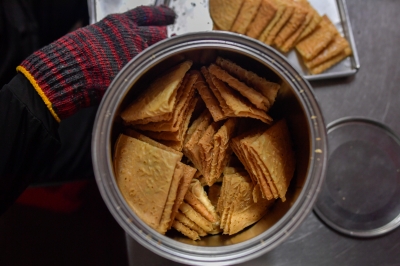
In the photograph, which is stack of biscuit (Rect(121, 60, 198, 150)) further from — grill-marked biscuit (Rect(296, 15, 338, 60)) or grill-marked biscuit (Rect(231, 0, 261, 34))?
grill-marked biscuit (Rect(296, 15, 338, 60))

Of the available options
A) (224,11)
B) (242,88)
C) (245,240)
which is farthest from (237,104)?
(224,11)

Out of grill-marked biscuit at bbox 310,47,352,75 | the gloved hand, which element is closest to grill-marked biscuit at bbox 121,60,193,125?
the gloved hand

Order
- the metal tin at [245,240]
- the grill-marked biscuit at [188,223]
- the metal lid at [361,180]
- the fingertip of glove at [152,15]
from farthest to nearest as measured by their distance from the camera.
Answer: the metal lid at [361,180] → the fingertip of glove at [152,15] → the grill-marked biscuit at [188,223] → the metal tin at [245,240]

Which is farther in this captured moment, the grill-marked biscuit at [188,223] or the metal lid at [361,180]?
the metal lid at [361,180]

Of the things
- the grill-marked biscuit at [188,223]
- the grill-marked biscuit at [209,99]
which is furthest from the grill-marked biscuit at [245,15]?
the grill-marked biscuit at [188,223]

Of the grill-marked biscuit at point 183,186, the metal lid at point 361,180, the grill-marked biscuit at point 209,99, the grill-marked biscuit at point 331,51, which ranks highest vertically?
the grill-marked biscuit at point 331,51

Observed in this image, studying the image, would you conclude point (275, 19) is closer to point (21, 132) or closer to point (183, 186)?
point (183, 186)

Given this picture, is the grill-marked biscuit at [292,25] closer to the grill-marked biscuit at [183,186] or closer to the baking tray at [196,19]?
the baking tray at [196,19]
